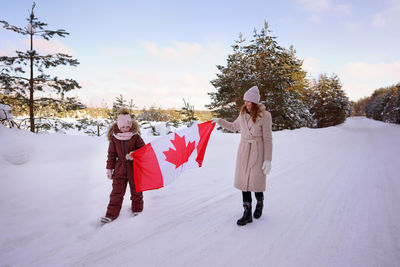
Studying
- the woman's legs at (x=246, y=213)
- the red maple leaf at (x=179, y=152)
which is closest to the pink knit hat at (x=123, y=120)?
the red maple leaf at (x=179, y=152)

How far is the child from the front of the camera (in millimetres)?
3260

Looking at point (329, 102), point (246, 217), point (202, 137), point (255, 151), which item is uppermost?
point (329, 102)

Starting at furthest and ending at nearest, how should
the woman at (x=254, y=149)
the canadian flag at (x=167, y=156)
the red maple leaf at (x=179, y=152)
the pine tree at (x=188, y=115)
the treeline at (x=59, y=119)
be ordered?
the pine tree at (x=188, y=115), the treeline at (x=59, y=119), the red maple leaf at (x=179, y=152), the canadian flag at (x=167, y=156), the woman at (x=254, y=149)

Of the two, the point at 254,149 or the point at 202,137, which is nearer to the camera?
the point at 254,149

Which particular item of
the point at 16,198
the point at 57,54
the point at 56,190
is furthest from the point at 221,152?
the point at 57,54

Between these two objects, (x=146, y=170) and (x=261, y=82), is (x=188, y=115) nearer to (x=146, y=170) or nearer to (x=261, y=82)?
(x=146, y=170)

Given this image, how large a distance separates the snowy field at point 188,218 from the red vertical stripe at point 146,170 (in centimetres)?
51

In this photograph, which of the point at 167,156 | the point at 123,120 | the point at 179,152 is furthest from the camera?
the point at 179,152

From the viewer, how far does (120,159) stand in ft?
10.9

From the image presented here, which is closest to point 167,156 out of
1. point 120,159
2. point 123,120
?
point 120,159

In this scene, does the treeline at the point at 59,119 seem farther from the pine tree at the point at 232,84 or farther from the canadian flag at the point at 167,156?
the pine tree at the point at 232,84

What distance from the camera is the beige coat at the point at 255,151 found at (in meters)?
3.07

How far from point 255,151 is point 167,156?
4.96 feet

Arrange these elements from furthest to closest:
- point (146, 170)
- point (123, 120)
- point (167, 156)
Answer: point (167, 156), point (146, 170), point (123, 120)
